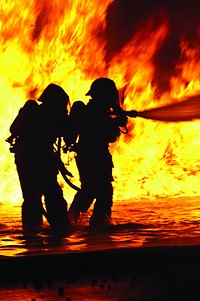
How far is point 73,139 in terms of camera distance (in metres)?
7.82

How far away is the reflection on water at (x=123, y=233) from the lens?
607 cm

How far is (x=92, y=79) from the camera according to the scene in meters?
12.1

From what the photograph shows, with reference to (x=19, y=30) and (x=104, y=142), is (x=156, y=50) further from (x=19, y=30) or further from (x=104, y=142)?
(x=104, y=142)

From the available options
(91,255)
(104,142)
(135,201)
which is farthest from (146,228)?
(135,201)

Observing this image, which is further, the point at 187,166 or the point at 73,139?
the point at 187,166

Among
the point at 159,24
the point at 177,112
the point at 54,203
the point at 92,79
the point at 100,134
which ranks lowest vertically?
the point at 54,203

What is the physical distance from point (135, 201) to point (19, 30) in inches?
123

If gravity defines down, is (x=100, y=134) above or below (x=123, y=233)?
above

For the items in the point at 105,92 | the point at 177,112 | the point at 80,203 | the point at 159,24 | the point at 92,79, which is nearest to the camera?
the point at 105,92

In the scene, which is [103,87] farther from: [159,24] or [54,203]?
[159,24]

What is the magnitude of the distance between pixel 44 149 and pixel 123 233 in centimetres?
A: 109

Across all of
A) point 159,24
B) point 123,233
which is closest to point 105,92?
point 123,233

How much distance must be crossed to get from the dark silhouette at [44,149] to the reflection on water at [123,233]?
0.29 meters

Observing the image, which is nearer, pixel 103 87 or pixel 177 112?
pixel 103 87
